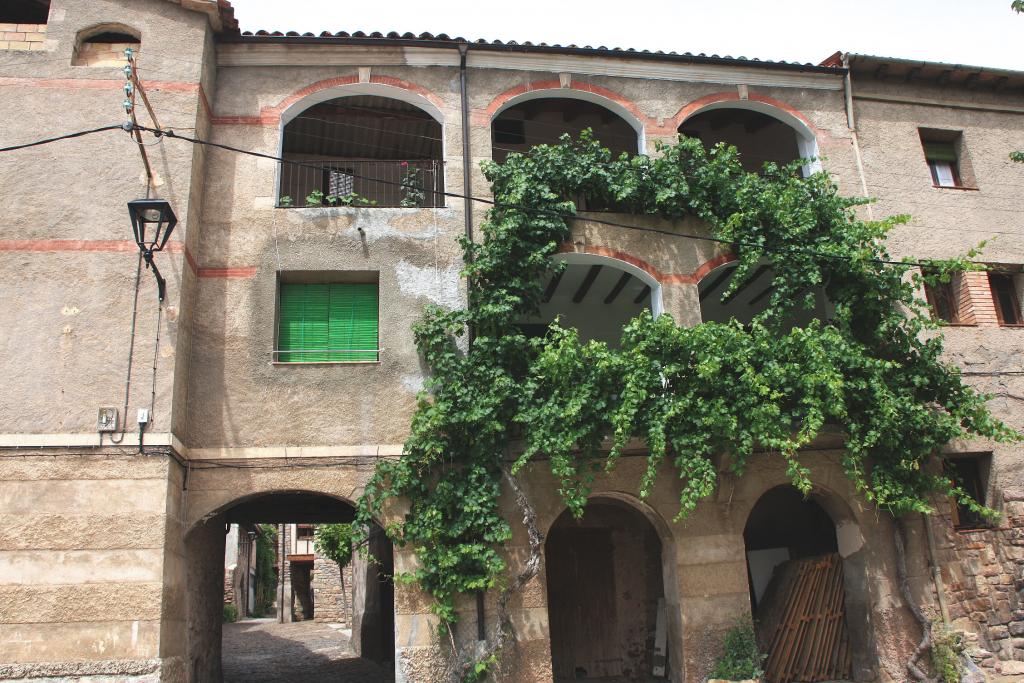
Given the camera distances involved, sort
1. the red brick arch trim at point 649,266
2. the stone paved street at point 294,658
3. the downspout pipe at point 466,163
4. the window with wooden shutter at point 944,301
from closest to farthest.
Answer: the downspout pipe at point 466,163 < the red brick arch trim at point 649,266 < the window with wooden shutter at point 944,301 < the stone paved street at point 294,658

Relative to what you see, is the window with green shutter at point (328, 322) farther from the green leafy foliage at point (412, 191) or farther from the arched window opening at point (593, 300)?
the arched window opening at point (593, 300)

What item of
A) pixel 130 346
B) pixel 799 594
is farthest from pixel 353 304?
pixel 799 594

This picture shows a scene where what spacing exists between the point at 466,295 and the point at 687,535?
425cm

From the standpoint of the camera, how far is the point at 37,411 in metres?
9.52

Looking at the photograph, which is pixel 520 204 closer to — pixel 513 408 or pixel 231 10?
pixel 513 408

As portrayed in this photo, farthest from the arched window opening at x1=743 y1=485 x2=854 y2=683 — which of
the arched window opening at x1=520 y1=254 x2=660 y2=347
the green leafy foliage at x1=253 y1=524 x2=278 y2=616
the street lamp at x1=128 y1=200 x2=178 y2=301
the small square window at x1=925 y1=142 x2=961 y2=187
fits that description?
the green leafy foliage at x1=253 y1=524 x2=278 y2=616

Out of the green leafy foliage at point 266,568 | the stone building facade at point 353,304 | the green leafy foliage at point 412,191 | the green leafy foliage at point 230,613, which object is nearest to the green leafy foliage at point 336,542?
the green leafy foliage at point 230,613

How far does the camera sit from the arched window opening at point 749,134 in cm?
1443

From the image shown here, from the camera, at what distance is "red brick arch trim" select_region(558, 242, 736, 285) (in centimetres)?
1166

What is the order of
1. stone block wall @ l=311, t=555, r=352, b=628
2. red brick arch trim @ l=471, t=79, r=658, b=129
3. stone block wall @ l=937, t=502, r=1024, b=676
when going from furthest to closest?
stone block wall @ l=311, t=555, r=352, b=628 < red brick arch trim @ l=471, t=79, r=658, b=129 < stone block wall @ l=937, t=502, r=1024, b=676

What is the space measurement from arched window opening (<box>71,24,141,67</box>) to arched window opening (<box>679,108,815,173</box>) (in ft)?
28.8

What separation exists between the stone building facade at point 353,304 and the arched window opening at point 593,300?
223 mm

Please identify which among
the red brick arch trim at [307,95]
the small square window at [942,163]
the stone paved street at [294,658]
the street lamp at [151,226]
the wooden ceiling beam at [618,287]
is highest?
the red brick arch trim at [307,95]

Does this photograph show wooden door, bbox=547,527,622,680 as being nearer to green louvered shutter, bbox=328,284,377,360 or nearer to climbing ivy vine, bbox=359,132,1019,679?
climbing ivy vine, bbox=359,132,1019,679
